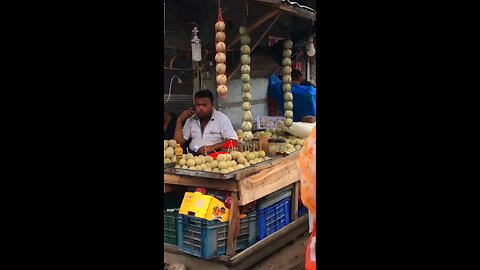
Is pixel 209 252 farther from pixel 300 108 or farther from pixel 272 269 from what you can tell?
pixel 300 108

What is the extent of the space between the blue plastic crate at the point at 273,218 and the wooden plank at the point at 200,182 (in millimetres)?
230

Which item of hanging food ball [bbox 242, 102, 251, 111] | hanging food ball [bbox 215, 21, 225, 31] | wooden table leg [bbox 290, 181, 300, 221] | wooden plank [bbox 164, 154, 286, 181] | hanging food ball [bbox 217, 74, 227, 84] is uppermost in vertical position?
hanging food ball [bbox 215, 21, 225, 31]

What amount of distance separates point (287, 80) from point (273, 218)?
88 cm

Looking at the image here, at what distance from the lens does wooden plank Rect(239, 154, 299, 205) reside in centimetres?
265

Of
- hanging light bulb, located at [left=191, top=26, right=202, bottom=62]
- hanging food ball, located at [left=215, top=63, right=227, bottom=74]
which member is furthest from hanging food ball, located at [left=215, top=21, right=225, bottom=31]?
hanging food ball, located at [left=215, top=63, right=227, bottom=74]

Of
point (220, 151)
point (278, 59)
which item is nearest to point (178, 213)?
point (220, 151)

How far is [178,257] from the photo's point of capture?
8.22 feet

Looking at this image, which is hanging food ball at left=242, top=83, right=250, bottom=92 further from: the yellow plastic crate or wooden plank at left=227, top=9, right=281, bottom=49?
the yellow plastic crate

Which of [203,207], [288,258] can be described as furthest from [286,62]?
[288,258]

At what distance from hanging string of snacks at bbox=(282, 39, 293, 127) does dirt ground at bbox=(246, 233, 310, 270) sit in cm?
70

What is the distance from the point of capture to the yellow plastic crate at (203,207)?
249 cm

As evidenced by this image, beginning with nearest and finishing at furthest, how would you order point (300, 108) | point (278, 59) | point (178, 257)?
point (178, 257) < point (300, 108) < point (278, 59)

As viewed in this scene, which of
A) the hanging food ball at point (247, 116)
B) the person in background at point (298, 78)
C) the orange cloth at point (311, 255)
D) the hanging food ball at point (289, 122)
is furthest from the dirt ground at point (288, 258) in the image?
the person in background at point (298, 78)
